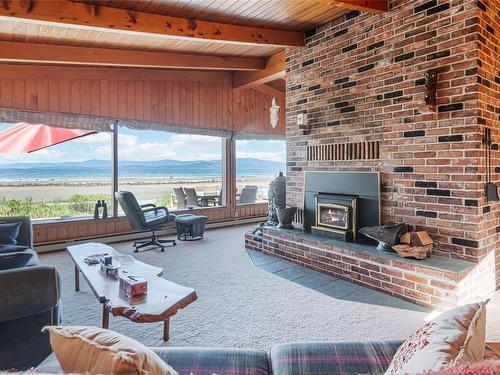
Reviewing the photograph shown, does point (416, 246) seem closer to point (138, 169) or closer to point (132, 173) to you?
point (132, 173)

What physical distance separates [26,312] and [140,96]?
184 inches

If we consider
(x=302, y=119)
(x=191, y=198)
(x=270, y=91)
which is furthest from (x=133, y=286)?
(x=270, y=91)

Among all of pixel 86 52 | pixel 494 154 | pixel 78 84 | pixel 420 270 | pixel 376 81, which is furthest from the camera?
pixel 78 84

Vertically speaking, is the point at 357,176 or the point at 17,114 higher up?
the point at 17,114

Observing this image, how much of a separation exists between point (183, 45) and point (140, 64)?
69 centimetres

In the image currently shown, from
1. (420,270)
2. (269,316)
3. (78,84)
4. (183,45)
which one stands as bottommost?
(269,316)

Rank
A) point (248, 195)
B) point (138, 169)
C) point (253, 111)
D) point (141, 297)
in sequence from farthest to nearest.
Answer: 1. point (138, 169)
2. point (248, 195)
3. point (253, 111)
4. point (141, 297)

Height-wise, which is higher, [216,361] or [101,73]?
[101,73]

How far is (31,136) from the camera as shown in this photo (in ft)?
18.4

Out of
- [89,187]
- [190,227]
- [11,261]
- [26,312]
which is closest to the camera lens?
[26,312]

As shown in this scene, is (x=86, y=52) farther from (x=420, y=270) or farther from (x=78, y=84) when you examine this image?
(x=420, y=270)

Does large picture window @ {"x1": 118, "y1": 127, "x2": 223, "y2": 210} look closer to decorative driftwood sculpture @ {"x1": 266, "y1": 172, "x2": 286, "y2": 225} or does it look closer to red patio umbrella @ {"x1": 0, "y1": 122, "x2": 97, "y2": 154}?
red patio umbrella @ {"x1": 0, "y1": 122, "x2": 97, "y2": 154}

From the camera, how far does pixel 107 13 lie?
3.52 m

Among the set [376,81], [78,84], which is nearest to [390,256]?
[376,81]
